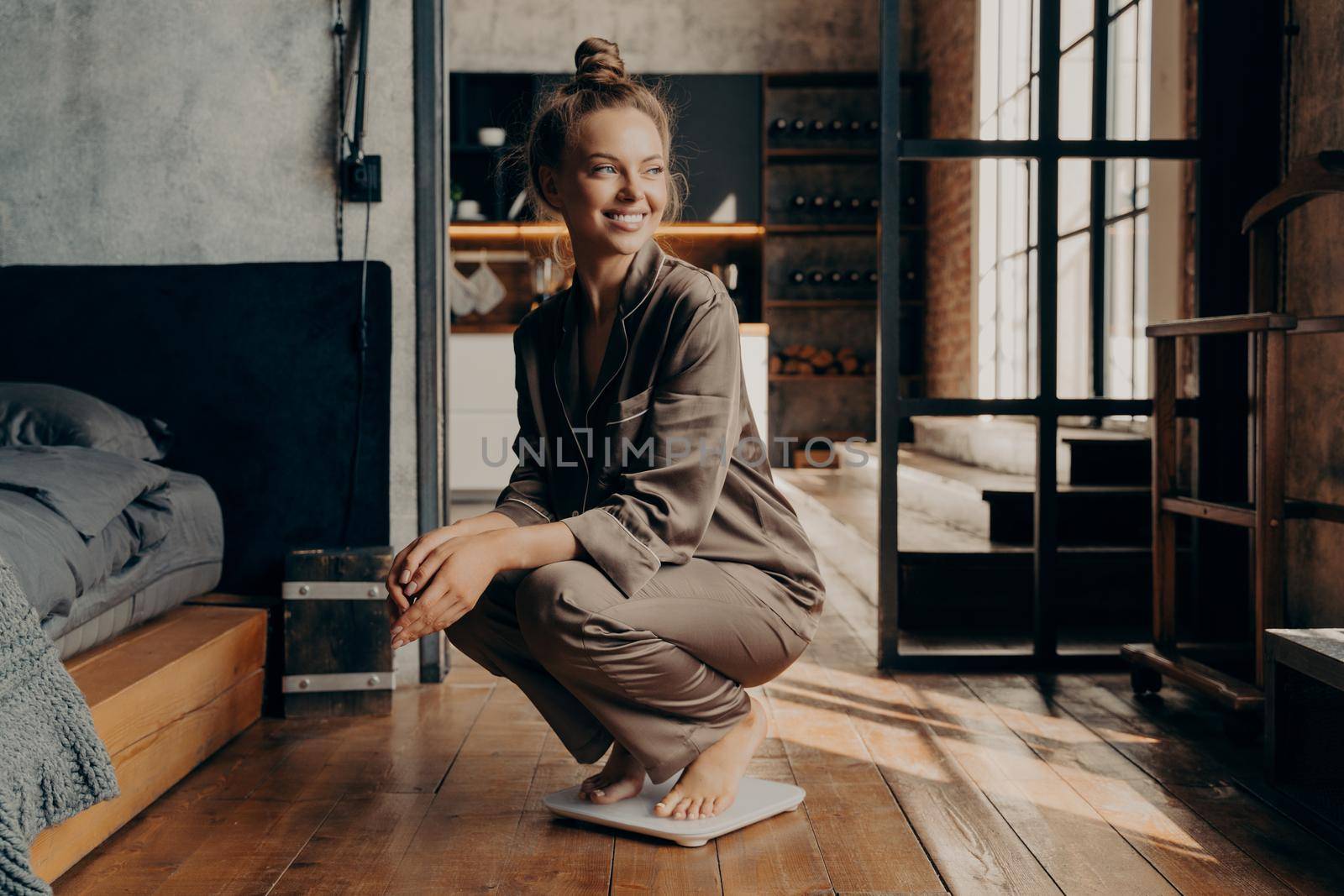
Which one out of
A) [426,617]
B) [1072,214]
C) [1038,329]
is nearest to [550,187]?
[426,617]

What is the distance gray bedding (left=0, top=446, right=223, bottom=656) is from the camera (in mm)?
1807

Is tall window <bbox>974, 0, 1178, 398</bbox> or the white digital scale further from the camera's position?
tall window <bbox>974, 0, 1178, 398</bbox>

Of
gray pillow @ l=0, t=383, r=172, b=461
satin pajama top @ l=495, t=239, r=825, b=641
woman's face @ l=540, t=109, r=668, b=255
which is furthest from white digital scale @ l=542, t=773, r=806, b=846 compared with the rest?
gray pillow @ l=0, t=383, r=172, b=461

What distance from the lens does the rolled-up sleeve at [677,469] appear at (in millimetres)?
1602

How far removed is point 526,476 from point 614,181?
53 cm

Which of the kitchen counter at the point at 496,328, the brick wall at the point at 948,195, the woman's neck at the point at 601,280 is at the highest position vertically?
the brick wall at the point at 948,195

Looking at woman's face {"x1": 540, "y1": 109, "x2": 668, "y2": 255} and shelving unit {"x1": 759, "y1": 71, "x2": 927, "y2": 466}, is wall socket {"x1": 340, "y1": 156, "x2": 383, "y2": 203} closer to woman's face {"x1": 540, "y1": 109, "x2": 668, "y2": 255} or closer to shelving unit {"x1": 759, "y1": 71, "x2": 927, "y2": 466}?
woman's face {"x1": 540, "y1": 109, "x2": 668, "y2": 255}

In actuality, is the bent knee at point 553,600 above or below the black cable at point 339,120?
below

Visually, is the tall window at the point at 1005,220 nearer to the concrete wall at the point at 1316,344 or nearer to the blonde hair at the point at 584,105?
the concrete wall at the point at 1316,344

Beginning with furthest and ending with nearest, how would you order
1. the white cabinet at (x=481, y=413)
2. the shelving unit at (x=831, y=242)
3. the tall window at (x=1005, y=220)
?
1. the shelving unit at (x=831, y=242)
2. the white cabinet at (x=481, y=413)
3. the tall window at (x=1005, y=220)

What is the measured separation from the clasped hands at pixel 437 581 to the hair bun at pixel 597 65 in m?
0.72

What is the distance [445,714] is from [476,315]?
16.6ft

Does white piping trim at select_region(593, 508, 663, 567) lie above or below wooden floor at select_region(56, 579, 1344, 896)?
above

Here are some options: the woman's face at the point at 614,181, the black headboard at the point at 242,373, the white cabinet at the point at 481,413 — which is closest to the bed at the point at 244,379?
the black headboard at the point at 242,373
